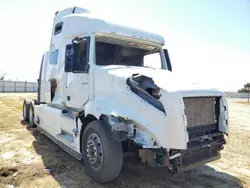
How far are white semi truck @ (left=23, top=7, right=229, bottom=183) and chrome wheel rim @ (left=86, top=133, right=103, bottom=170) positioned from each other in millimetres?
18

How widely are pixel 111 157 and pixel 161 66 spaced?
2836mm

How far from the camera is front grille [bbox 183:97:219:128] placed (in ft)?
11.8

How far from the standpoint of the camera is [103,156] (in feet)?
12.7

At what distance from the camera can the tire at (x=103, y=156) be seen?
3.83 m

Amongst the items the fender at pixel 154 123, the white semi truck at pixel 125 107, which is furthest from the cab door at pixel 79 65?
the fender at pixel 154 123

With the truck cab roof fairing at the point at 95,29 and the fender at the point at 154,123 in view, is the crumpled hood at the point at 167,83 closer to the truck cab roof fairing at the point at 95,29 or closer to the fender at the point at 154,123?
the fender at the point at 154,123

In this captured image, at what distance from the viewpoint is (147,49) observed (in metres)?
5.73

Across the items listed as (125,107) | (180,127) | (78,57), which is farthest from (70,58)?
(180,127)

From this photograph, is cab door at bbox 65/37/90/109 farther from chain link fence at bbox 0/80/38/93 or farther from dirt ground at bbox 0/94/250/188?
chain link fence at bbox 0/80/38/93

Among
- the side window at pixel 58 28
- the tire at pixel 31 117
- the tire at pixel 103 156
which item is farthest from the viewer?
the tire at pixel 31 117

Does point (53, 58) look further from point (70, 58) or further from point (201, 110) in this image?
point (201, 110)

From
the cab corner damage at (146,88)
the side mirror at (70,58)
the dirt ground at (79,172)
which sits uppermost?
the side mirror at (70,58)

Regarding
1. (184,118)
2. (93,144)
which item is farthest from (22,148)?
(184,118)

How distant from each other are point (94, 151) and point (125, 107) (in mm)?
1077
